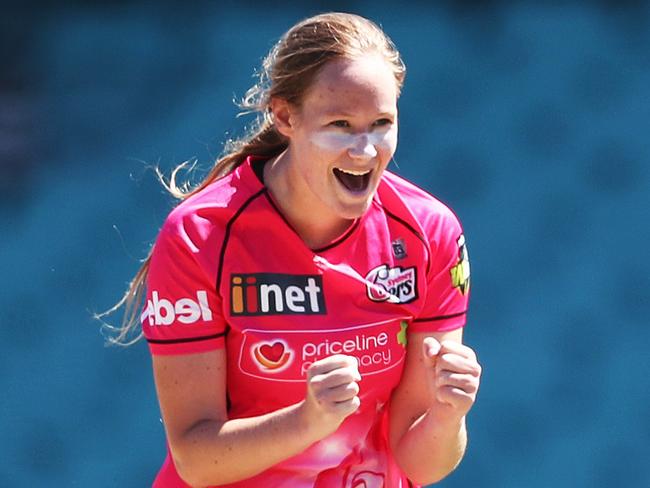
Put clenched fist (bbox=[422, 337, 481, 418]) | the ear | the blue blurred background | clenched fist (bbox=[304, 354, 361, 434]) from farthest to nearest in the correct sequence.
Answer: the blue blurred background → the ear → clenched fist (bbox=[422, 337, 481, 418]) → clenched fist (bbox=[304, 354, 361, 434])

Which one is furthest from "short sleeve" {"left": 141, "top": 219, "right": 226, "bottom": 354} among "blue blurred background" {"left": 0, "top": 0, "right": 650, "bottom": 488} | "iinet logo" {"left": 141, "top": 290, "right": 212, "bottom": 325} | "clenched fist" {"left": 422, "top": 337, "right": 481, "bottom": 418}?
"blue blurred background" {"left": 0, "top": 0, "right": 650, "bottom": 488}

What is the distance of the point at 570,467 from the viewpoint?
3832 mm

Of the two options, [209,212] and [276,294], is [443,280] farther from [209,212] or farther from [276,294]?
[209,212]

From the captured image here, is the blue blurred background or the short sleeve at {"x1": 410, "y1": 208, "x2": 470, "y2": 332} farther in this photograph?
the blue blurred background

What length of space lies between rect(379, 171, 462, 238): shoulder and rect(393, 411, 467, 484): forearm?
304 millimetres

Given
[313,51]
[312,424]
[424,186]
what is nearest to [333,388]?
[312,424]

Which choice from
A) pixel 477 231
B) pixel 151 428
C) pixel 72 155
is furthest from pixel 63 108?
pixel 477 231

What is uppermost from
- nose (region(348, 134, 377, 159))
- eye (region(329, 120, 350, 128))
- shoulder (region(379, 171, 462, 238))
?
eye (region(329, 120, 350, 128))

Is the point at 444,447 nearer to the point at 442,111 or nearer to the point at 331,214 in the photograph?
the point at 331,214

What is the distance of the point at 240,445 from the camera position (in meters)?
2.15

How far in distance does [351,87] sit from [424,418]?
1.80 feet

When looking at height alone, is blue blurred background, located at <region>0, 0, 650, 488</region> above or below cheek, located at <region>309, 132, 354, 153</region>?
below

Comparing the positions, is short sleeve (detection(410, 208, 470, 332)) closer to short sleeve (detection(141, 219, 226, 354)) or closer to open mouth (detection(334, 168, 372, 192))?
open mouth (detection(334, 168, 372, 192))

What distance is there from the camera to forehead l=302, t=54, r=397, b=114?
216 centimetres
